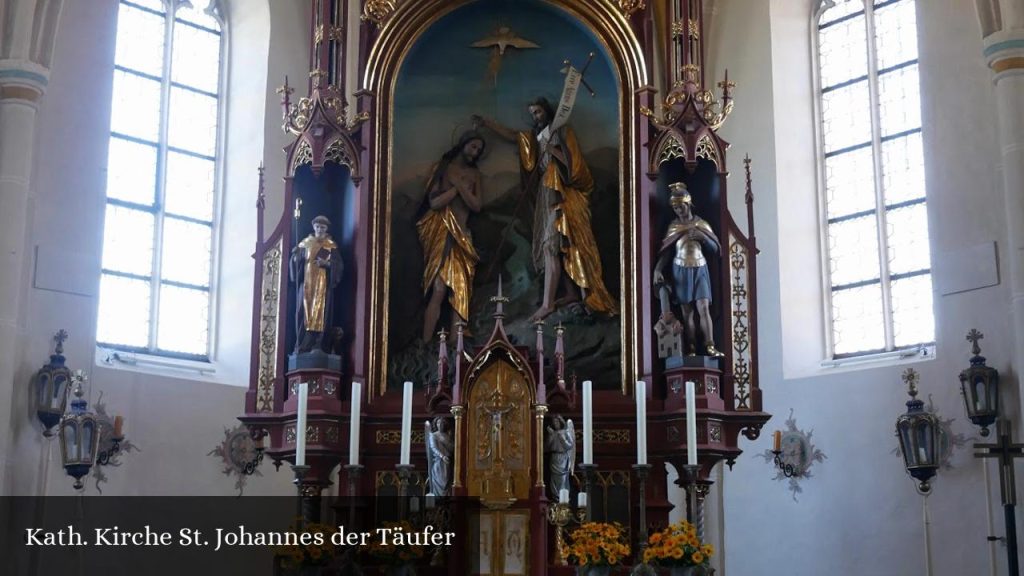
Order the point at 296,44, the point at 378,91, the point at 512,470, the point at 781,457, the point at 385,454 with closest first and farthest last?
the point at 512,470 < the point at 385,454 < the point at 378,91 < the point at 781,457 < the point at 296,44

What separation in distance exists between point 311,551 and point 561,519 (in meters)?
2.08

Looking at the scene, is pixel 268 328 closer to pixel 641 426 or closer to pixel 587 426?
pixel 587 426

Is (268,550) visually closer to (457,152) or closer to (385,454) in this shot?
(385,454)

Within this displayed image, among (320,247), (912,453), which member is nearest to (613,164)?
(320,247)

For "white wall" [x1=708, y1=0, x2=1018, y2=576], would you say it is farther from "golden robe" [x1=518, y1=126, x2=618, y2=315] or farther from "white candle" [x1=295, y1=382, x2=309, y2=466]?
"white candle" [x1=295, y1=382, x2=309, y2=466]

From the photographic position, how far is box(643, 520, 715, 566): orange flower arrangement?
1023 centimetres

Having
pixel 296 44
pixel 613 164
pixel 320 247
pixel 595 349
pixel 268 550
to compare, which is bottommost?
pixel 268 550

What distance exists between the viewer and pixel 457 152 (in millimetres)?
13641

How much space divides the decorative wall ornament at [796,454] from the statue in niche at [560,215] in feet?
10.7

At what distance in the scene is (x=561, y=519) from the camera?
1144 centimetres

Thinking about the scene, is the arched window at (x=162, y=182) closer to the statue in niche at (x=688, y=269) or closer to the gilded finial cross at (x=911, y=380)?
the statue in niche at (x=688, y=269)

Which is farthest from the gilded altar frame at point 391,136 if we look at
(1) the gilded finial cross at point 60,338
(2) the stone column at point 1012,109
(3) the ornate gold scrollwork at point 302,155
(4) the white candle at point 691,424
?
(2) the stone column at point 1012,109

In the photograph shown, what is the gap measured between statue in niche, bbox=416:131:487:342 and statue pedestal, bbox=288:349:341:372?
962 mm

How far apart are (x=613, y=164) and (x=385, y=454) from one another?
3.47 metres
